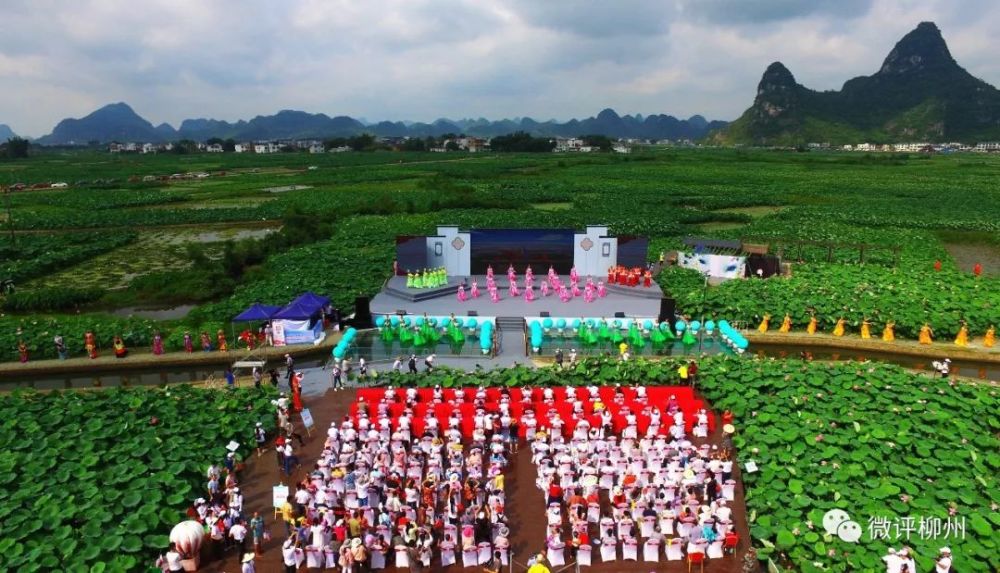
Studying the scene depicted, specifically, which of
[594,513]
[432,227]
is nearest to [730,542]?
[594,513]

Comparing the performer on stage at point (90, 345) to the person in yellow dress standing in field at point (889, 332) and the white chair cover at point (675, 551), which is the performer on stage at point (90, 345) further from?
the person in yellow dress standing in field at point (889, 332)

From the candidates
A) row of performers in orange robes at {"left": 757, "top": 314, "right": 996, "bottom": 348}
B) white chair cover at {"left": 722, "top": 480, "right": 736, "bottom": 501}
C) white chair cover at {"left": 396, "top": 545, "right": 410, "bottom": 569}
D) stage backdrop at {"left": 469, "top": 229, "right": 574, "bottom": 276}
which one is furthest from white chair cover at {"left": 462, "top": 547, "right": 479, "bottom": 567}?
stage backdrop at {"left": 469, "top": 229, "right": 574, "bottom": 276}

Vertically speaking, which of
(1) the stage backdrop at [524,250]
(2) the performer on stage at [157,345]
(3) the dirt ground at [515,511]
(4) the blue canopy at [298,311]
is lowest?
(3) the dirt ground at [515,511]

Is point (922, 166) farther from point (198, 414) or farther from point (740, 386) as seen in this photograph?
point (198, 414)

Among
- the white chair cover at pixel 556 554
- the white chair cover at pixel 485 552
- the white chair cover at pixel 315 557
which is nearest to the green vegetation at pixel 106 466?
the white chair cover at pixel 315 557

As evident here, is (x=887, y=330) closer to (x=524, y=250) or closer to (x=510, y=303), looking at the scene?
(x=510, y=303)

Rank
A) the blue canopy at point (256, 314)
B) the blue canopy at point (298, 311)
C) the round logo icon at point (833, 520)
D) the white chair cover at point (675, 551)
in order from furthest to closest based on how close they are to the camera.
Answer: the blue canopy at point (298, 311), the blue canopy at point (256, 314), the round logo icon at point (833, 520), the white chair cover at point (675, 551)
